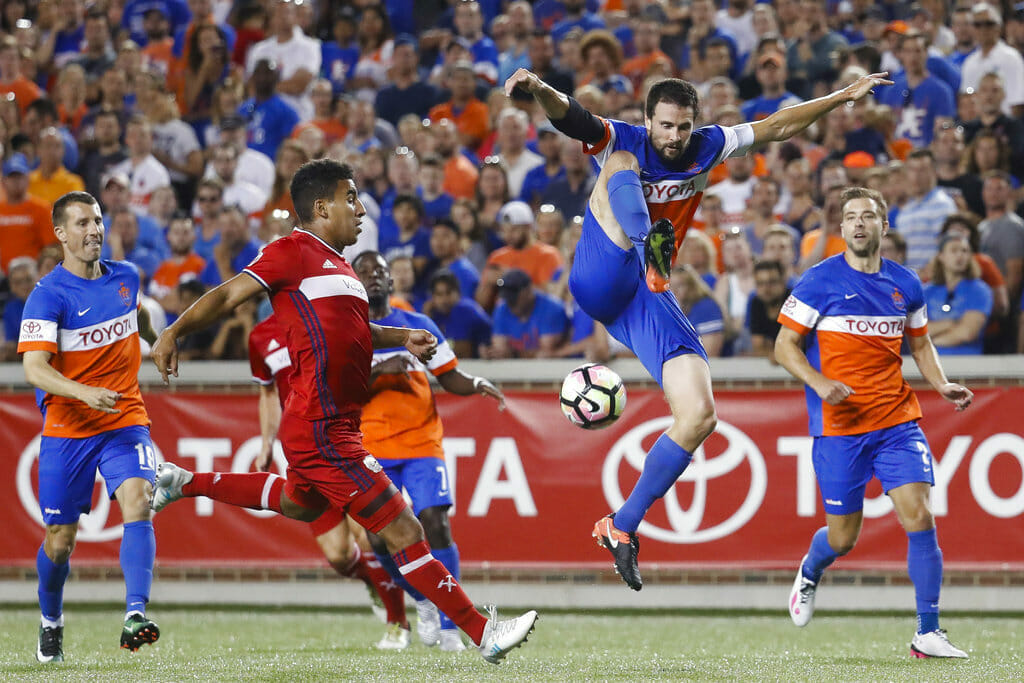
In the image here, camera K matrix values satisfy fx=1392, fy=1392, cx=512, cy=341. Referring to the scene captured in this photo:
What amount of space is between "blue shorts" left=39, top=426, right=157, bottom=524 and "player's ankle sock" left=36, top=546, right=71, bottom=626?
0.27 meters

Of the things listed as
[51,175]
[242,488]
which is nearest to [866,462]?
[242,488]

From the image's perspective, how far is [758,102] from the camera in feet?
43.8

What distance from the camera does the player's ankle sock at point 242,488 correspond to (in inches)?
265

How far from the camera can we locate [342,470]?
6301 mm

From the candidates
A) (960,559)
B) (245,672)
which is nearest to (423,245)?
(960,559)

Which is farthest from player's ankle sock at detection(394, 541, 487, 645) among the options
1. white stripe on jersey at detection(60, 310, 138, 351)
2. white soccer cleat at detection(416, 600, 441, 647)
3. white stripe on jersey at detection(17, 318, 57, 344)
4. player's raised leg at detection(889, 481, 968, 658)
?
player's raised leg at detection(889, 481, 968, 658)

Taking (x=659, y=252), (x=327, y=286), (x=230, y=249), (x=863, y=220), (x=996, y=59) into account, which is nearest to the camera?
(x=659, y=252)

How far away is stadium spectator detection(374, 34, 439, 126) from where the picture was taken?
1533cm

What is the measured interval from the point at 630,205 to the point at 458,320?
5308mm

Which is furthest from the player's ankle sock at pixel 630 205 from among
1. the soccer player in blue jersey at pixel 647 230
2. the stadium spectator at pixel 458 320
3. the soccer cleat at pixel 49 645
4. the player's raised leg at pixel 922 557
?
the stadium spectator at pixel 458 320

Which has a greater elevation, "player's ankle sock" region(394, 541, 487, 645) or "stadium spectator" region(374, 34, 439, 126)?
"stadium spectator" region(374, 34, 439, 126)

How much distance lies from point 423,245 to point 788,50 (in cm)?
435

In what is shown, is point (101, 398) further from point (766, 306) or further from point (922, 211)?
point (922, 211)

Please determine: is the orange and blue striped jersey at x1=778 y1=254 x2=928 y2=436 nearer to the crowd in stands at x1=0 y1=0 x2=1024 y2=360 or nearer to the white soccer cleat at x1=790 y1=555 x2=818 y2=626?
the white soccer cleat at x1=790 y1=555 x2=818 y2=626
